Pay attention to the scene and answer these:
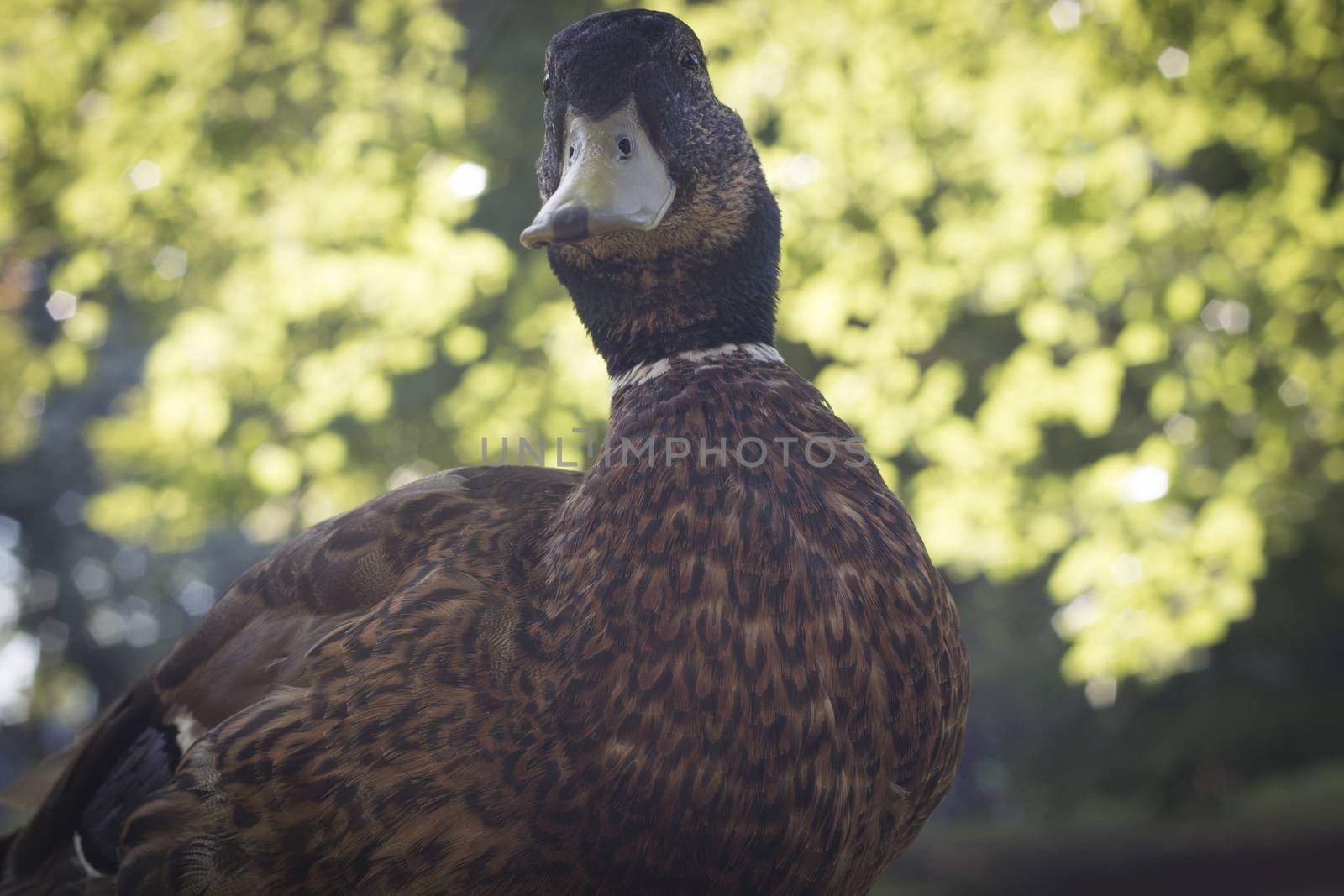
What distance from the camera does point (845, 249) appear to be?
4.32m

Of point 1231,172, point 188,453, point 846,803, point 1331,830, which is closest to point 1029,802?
point 1331,830

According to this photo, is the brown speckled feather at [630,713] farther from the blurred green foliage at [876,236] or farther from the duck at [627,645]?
the blurred green foliage at [876,236]

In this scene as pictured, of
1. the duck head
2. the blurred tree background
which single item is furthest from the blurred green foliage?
the duck head

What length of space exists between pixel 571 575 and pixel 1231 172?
15.9 feet

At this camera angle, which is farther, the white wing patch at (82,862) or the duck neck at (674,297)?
the white wing patch at (82,862)

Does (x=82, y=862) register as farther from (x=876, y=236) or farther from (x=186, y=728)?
(x=876, y=236)

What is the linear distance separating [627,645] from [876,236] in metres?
3.19

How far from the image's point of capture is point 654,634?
60.6 inches

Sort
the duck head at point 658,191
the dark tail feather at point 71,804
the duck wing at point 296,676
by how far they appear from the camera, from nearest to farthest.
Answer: the duck wing at point 296,676 < the duck head at point 658,191 < the dark tail feather at point 71,804

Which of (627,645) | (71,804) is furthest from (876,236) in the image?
(71,804)

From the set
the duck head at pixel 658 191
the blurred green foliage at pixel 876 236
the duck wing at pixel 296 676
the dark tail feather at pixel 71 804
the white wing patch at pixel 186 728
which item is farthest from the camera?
the blurred green foliage at pixel 876 236

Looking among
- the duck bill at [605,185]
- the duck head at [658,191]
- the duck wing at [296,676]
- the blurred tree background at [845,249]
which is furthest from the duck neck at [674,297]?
the blurred tree background at [845,249]

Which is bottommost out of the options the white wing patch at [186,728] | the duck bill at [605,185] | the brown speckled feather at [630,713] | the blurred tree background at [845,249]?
the white wing patch at [186,728]

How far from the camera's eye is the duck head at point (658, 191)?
1.78 meters
